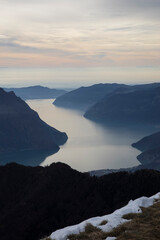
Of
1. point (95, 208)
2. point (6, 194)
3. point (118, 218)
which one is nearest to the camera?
point (118, 218)

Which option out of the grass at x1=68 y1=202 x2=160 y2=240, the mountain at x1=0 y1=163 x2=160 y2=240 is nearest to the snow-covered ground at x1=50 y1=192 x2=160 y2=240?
the grass at x1=68 y1=202 x2=160 y2=240

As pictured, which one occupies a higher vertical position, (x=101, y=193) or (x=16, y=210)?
(x=101, y=193)

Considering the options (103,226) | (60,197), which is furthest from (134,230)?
(60,197)

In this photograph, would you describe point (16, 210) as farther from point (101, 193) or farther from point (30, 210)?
point (101, 193)

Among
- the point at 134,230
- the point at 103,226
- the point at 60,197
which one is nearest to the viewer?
the point at 134,230

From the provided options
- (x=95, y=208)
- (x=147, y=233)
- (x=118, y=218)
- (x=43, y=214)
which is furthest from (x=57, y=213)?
(x=147, y=233)

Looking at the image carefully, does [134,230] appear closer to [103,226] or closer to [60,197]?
[103,226]
